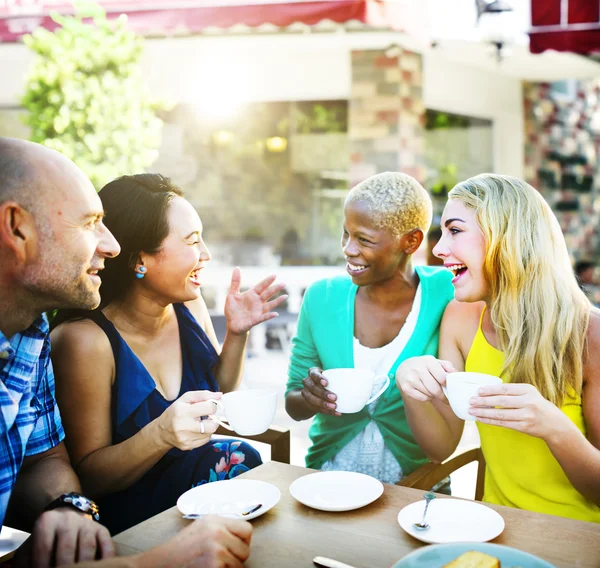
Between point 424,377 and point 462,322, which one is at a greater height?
point 462,322

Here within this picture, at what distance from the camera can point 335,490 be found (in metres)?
1.68

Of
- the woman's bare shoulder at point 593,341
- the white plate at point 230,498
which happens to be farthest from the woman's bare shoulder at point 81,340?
the woman's bare shoulder at point 593,341

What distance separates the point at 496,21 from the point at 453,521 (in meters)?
4.92

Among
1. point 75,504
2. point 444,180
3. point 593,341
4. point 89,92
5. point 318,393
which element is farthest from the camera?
point 444,180

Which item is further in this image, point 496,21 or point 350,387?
point 496,21

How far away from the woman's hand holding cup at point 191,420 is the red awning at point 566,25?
3.87 meters

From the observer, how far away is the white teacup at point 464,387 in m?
1.64

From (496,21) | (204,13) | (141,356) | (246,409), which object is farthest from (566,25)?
(246,409)

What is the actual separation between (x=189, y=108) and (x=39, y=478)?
597 cm

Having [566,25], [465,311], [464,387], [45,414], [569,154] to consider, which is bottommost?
[45,414]

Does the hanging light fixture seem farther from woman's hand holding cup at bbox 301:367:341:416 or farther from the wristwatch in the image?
the wristwatch

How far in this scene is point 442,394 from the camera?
185cm

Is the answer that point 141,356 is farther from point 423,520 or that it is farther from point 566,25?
point 566,25

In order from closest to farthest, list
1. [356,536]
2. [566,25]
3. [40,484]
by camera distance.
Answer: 1. [356,536]
2. [40,484]
3. [566,25]
